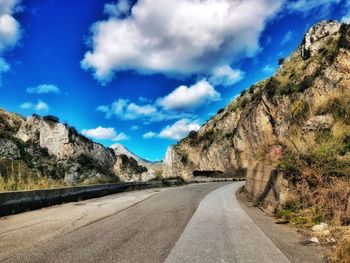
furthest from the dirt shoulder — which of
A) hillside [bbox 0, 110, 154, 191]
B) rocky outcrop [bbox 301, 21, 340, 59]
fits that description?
rocky outcrop [bbox 301, 21, 340, 59]

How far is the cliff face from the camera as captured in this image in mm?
15828

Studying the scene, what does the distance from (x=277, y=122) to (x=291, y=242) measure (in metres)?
66.2

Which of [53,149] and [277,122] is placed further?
[53,149]

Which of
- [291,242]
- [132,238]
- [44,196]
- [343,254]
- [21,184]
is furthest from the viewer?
[21,184]

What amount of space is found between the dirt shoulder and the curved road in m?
0.22

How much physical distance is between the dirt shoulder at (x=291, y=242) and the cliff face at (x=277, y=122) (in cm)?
197

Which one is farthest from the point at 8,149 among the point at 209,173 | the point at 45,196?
the point at 45,196

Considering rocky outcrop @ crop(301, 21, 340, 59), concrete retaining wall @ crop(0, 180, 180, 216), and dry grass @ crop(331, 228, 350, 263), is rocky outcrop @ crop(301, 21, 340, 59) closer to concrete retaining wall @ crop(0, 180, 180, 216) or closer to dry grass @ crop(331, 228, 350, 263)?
concrete retaining wall @ crop(0, 180, 180, 216)

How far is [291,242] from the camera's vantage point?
843 cm

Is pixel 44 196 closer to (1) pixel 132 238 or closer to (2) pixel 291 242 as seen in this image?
(1) pixel 132 238

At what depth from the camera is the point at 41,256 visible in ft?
21.0

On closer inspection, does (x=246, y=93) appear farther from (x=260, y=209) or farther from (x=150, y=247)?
(x=150, y=247)

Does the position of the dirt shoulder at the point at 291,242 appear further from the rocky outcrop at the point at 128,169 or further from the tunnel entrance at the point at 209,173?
the rocky outcrop at the point at 128,169

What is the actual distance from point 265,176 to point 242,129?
7066 cm
